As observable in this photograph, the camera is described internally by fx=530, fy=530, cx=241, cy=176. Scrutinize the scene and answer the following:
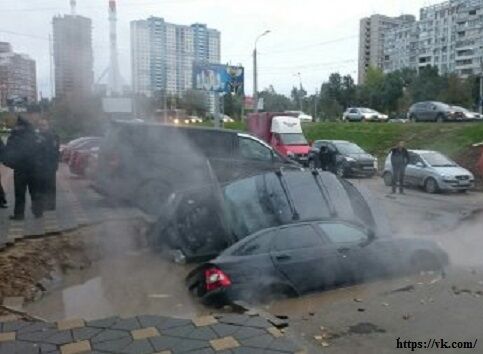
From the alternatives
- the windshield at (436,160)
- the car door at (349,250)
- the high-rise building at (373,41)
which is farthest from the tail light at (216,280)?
the high-rise building at (373,41)

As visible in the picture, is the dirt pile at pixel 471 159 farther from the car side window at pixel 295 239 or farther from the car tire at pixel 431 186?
the car side window at pixel 295 239

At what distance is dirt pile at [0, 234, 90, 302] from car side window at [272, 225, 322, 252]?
2.49 metres

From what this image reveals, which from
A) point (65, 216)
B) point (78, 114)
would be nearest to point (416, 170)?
point (65, 216)

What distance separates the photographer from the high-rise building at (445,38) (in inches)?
3305

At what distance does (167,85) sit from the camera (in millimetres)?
5590

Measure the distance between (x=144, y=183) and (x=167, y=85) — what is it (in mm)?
3354

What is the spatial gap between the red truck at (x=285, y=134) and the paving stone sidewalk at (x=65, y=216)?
406 inches

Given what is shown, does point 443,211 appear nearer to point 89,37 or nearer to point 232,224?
point 232,224

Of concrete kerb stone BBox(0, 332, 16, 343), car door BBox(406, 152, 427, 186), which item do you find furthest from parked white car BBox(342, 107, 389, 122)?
concrete kerb stone BBox(0, 332, 16, 343)

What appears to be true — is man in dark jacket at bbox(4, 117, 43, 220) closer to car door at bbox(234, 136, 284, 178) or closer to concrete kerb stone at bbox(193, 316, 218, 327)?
car door at bbox(234, 136, 284, 178)

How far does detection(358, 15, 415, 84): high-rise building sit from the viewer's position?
55000 millimetres

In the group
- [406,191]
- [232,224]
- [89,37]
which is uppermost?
[89,37]

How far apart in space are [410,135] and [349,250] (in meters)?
19.6

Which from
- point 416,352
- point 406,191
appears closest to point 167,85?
point 416,352
